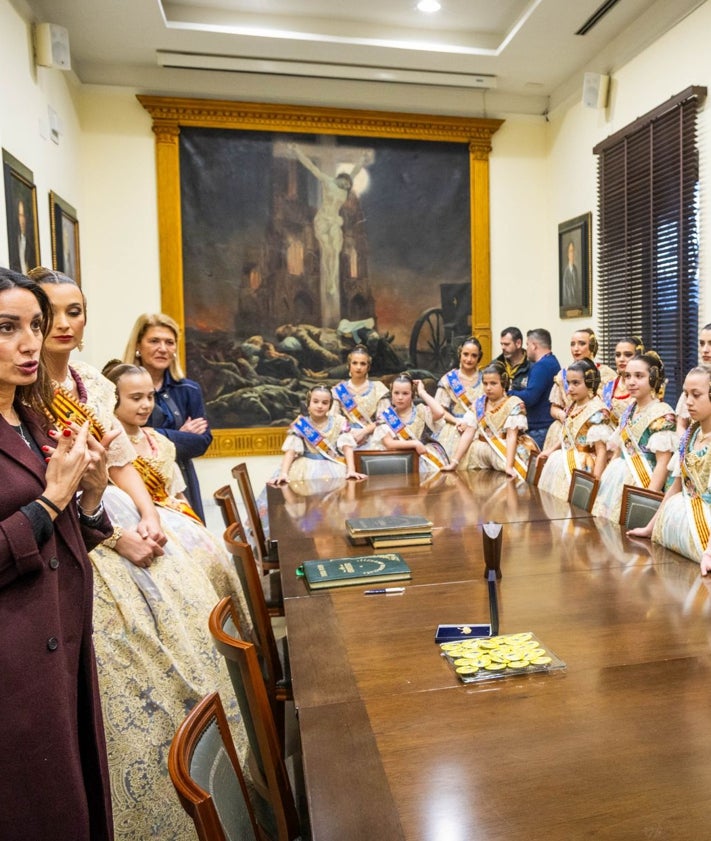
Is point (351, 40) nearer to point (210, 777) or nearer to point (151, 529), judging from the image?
point (151, 529)

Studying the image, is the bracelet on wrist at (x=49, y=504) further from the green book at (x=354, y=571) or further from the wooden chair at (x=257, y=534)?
the wooden chair at (x=257, y=534)

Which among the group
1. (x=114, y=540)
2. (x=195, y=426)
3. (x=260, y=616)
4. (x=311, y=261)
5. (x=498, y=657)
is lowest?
(x=260, y=616)

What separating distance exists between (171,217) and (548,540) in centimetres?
504

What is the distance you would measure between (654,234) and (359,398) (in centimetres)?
255

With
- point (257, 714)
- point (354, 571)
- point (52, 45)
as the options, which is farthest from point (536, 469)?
point (52, 45)

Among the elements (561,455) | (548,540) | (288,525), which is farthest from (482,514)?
(561,455)

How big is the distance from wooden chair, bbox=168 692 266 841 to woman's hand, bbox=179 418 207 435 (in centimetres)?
232

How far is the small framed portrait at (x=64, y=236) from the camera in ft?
16.4

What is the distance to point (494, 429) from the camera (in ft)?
15.9

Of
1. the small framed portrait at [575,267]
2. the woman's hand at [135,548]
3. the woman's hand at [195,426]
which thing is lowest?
the woman's hand at [135,548]

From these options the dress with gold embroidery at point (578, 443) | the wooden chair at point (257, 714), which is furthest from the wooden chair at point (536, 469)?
the wooden chair at point (257, 714)

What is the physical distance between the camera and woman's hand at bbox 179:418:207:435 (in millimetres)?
3355

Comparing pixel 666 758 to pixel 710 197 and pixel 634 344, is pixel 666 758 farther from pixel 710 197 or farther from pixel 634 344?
pixel 710 197

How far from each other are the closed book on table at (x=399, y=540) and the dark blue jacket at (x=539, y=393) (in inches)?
119
